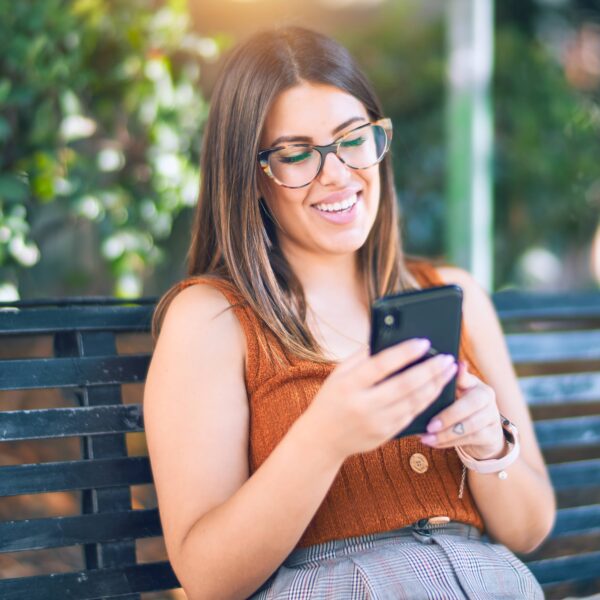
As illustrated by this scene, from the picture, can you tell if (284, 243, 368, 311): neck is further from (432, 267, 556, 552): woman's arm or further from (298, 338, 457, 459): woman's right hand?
(298, 338, 457, 459): woman's right hand

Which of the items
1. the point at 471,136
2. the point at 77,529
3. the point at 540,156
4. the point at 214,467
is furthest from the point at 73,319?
the point at 540,156

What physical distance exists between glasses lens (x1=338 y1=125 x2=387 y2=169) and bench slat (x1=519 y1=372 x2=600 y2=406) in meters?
0.94

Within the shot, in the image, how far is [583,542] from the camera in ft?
9.96

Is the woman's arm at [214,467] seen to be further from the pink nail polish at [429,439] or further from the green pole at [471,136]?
the green pole at [471,136]

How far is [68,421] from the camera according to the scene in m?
1.91

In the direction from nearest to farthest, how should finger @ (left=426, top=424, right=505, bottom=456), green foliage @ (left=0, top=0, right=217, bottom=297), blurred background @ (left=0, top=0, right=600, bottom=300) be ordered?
finger @ (left=426, top=424, right=505, bottom=456) → green foliage @ (left=0, top=0, right=217, bottom=297) → blurred background @ (left=0, top=0, right=600, bottom=300)

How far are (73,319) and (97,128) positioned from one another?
1.36 meters

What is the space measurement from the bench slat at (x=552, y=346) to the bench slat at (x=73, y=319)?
1.08m

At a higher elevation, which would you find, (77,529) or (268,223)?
(268,223)

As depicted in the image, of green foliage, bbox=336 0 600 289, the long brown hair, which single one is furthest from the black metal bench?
green foliage, bbox=336 0 600 289

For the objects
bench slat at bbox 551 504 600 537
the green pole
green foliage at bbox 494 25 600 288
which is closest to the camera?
bench slat at bbox 551 504 600 537

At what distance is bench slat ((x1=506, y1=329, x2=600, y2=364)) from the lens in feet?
8.23

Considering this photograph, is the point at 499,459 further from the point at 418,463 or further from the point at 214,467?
the point at 214,467

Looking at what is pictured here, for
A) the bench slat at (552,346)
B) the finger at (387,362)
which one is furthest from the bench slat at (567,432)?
the finger at (387,362)
